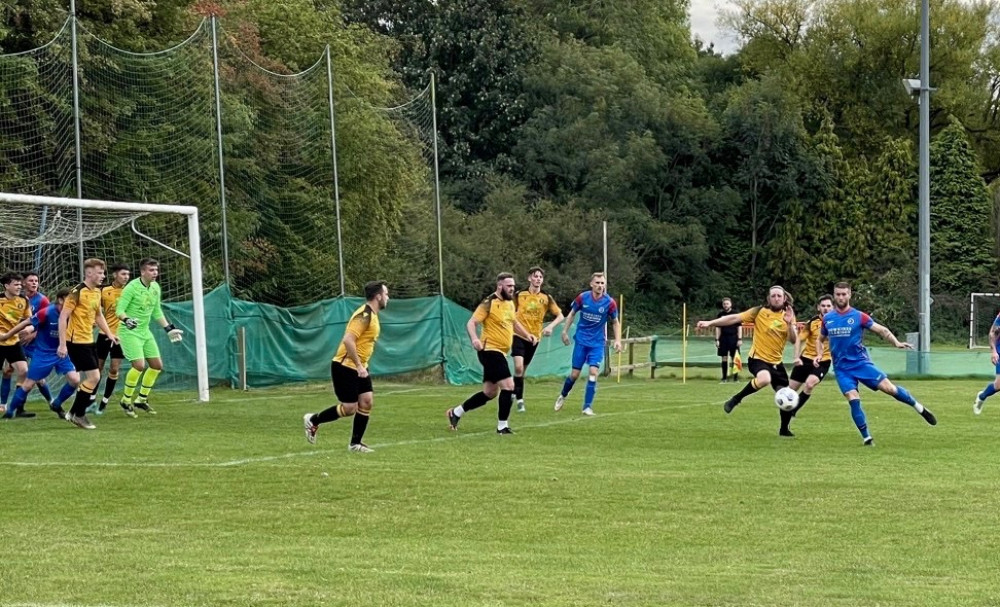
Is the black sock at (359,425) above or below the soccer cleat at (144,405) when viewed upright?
above

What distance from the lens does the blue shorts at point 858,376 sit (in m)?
17.2

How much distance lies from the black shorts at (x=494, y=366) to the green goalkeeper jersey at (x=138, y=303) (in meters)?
5.05

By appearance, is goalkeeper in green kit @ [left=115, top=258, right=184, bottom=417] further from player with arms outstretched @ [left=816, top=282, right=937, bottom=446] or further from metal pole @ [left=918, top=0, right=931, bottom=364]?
metal pole @ [left=918, top=0, right=931, bottom=364]

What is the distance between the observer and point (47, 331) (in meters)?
20.1

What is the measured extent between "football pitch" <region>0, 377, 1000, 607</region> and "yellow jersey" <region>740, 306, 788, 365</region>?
109 centimetres

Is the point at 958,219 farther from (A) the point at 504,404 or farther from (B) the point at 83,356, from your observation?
(B) the point at 83,356

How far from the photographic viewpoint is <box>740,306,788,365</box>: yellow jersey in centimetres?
2003

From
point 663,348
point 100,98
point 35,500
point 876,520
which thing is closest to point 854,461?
point 876,520

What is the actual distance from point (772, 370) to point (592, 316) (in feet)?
9.57

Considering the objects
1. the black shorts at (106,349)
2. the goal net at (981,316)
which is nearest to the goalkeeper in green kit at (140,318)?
the black shorts at (106,349)

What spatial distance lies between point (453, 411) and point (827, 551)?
31.8ft

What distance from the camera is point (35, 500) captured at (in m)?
11.8

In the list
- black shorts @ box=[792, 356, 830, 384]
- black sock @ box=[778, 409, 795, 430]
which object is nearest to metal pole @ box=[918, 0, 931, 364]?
black shorts @ box=[792, 356, 830, 384]

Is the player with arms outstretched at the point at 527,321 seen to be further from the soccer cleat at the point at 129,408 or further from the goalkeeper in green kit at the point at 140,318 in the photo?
the soccer cleat at the point at 129,408
